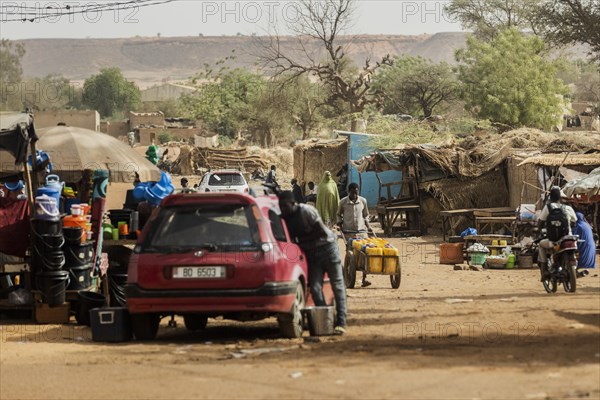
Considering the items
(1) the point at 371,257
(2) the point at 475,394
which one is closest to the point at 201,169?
(1) the point at 371,257

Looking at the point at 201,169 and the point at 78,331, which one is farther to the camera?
the point at 201,169

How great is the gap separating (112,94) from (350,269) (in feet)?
439

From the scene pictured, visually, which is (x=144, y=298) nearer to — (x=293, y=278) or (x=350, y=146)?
(x=293, y=278)

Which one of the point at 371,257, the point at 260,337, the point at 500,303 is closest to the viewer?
the point at 260,337

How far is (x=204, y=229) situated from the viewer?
1221cm

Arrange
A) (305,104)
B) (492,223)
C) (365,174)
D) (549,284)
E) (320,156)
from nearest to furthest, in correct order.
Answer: (549,284) < (492,223) < (365,174) < (320,156) < (305,104)

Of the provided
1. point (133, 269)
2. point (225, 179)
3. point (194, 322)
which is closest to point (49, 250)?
point (194, 322)

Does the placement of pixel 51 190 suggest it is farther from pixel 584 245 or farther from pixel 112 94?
pixel 112 94

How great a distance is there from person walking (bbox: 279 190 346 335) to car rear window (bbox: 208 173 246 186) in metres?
22.6

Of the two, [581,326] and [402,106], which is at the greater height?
[402,106]

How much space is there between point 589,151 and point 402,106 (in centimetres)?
5438

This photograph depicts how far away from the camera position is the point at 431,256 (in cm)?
2800

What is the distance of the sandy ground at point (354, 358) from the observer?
8.88 metres

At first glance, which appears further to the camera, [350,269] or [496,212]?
[496,212]
